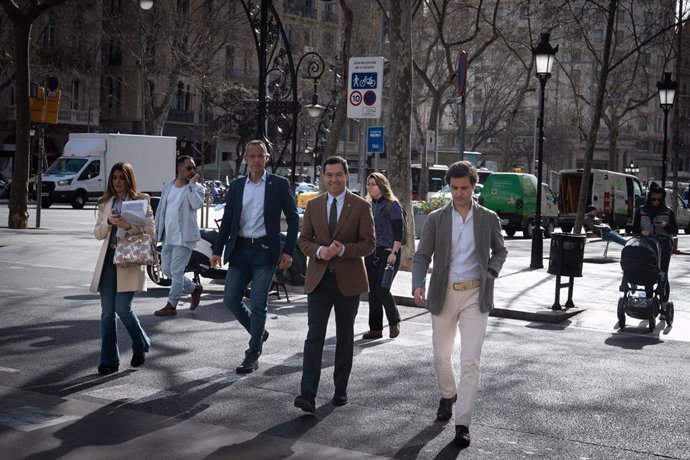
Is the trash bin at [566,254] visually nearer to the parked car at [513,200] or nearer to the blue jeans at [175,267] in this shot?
the blue jeans at [175,267]

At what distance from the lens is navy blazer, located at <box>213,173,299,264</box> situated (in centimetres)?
873

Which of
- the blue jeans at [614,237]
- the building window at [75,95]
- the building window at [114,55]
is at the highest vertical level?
the building window at [114,55]

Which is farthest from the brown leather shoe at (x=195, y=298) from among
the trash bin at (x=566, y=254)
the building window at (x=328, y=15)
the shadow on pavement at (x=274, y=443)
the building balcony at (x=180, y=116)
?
the building window at (x=328, y=15)

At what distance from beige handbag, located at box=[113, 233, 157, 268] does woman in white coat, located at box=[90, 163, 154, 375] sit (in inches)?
2.5

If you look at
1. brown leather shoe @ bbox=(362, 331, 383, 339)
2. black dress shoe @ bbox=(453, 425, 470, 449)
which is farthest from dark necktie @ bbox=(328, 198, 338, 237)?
brown leather shoe @ bbox=(362, 331, 383, 339)

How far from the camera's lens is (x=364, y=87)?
16625mm

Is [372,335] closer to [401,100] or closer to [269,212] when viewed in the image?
[269,212]

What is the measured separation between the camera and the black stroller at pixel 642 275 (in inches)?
494

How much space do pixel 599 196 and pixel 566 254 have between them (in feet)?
86.7

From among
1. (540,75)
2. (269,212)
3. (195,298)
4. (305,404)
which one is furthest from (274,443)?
(540,75)

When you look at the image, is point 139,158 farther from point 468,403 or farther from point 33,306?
point 468,403

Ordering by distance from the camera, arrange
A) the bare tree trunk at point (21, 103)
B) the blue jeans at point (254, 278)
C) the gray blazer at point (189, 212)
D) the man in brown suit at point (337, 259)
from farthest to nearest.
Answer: the bare tree trunk at point (21, 103) < the gray blazer at point (189, 212) < the blue jeans at point (254, 278) < the man in brown suit at point (337, 259)

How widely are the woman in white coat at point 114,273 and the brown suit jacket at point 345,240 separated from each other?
1590 millimetres

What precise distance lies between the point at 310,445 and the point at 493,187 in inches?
1167
